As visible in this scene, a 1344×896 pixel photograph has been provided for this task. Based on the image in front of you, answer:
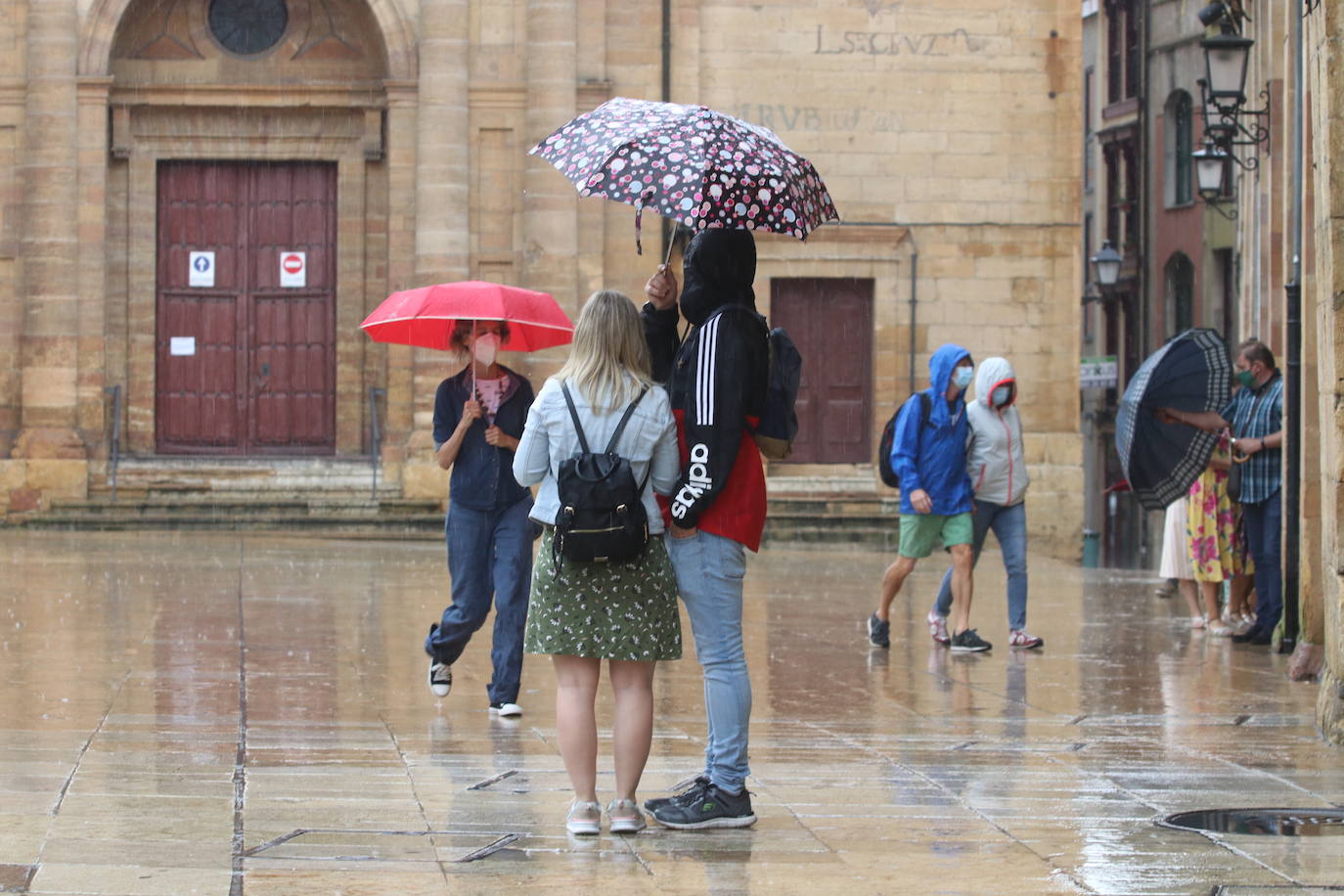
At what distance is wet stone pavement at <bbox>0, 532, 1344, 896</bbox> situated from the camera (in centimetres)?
581

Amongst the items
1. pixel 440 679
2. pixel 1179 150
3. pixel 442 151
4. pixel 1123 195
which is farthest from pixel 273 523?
pixel 1123 195

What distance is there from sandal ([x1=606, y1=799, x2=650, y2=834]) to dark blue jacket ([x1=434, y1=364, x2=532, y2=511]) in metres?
3.03

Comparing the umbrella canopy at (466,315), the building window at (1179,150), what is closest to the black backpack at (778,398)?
the umbrella canopy at (466,315)

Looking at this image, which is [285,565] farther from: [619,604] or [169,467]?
[619,604]

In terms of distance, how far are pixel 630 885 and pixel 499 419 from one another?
4.03m

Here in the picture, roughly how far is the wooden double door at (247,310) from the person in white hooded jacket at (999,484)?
1424 centimetres

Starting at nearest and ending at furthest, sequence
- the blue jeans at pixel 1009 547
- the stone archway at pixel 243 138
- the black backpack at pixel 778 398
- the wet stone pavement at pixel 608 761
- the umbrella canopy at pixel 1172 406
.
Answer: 1. the wet stone pavement at pixel 608 761
2. the black backpack at pixel 778 398
3. the umbrella canopy at pixel 1172 406
4. the blue jeans at pixel 1009 547
5. the stone archway at pixel 243 138

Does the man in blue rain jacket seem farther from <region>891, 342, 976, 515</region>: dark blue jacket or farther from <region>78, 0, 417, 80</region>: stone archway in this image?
<region>78, 0, 417, 80</region>: stone archway

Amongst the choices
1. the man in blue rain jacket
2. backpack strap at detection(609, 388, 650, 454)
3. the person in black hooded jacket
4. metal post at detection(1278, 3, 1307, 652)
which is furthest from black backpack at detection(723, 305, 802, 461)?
the man in blue rain jacket

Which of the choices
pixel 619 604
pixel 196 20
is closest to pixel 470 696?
pixel 619 604

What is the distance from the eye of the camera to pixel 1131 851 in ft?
20.2

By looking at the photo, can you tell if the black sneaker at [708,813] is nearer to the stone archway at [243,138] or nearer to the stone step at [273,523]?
the stone step at [273,523]

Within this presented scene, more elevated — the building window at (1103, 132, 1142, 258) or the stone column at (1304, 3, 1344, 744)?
the building window at (1103, 132, 1142, 258)

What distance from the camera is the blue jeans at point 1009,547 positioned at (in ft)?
42.1
